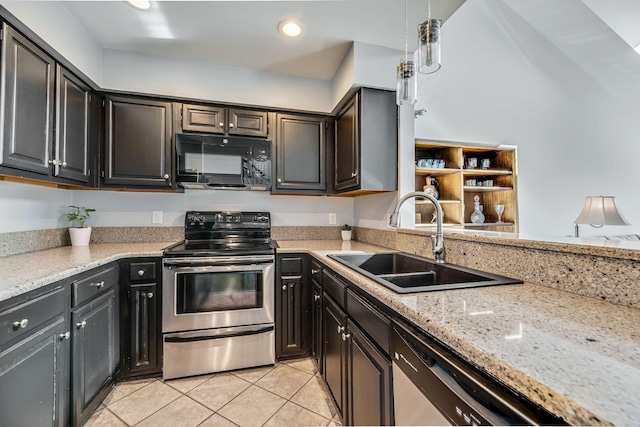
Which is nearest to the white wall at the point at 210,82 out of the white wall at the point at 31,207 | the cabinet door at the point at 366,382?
the white wall at the point at 31,207

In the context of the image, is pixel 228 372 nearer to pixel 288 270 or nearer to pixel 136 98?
pixel 288 270

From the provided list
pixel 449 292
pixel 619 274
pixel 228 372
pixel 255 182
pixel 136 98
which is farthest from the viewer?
pixel 255 182

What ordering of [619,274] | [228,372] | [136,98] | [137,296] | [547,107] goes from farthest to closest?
[547,107] < [136,98] < [228,372] < [137,296] < [619,274]

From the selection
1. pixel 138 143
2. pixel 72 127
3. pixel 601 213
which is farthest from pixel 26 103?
pixel 601 213

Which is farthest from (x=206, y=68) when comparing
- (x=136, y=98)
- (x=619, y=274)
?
(x=619, y=274)

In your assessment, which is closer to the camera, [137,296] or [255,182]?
[137,296]

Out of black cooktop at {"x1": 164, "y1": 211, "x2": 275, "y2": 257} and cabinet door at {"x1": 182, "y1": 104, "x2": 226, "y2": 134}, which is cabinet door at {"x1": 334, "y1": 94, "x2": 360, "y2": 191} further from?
cabinet door at {"x1": 182, "y1": 104, "x2": 226, "y2": 134}

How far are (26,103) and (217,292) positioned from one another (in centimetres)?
154

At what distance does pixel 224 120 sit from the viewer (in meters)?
2.31

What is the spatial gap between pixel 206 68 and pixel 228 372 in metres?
2.46

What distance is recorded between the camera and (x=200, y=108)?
2268mm

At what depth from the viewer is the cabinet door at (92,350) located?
4.58ft

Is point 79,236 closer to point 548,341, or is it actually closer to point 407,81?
point 407,81

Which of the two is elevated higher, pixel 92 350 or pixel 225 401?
pixel 92 350
